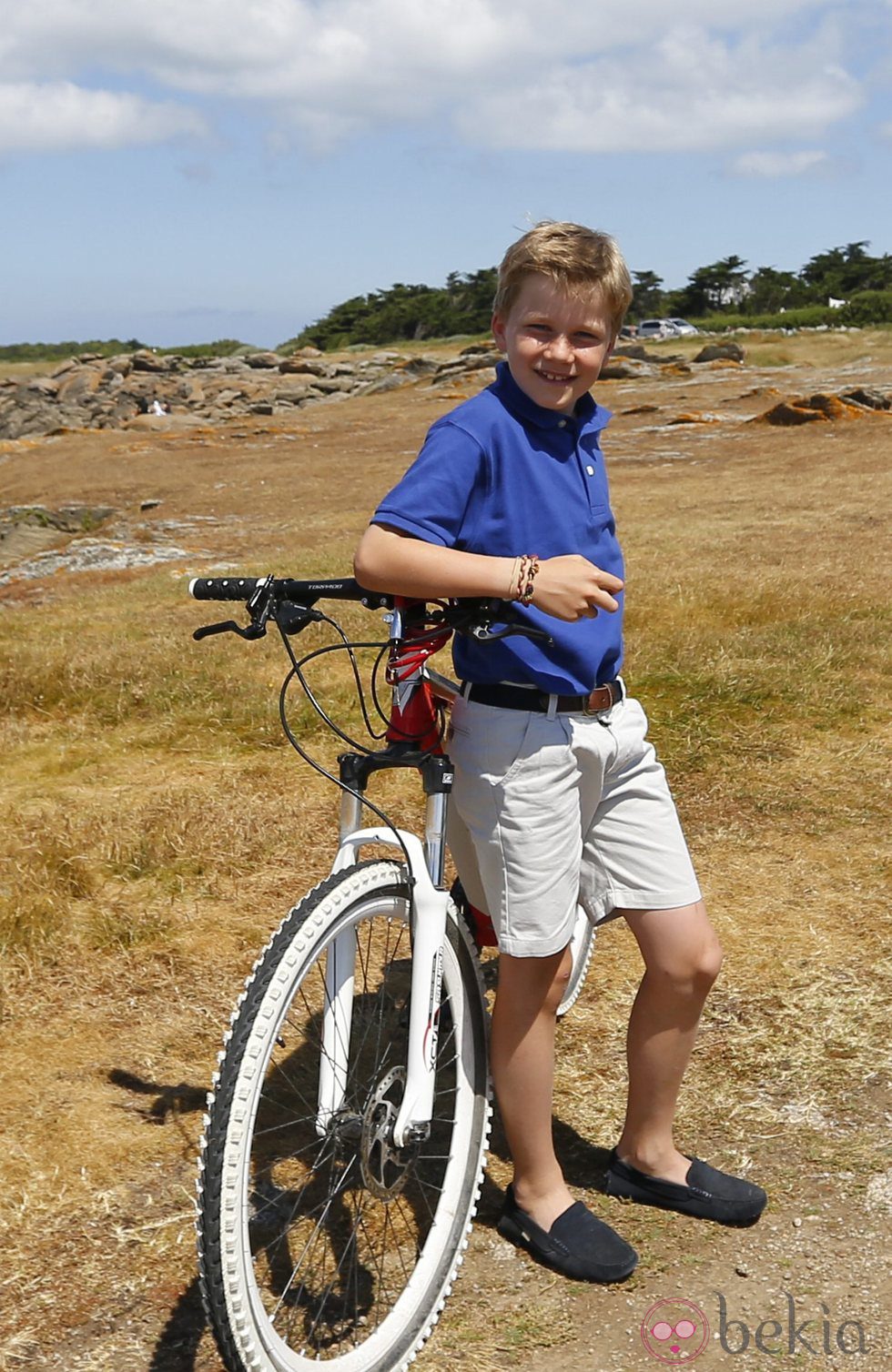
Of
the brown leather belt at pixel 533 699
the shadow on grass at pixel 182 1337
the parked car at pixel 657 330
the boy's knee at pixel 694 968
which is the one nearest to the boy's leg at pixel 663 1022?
the boy's knee at pixel 694 968

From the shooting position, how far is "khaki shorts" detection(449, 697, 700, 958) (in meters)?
2.82

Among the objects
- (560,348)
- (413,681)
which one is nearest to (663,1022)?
(413,681)

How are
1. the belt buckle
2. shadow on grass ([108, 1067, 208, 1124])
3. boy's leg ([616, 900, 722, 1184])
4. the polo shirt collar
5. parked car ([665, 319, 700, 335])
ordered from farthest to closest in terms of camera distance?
1. parked car ([665, 319, 700, 335])
2. shadow on grass ([108, 1067, 208, 1124])
3. boy's leg ([616, 900, 722, 1184])
4. the belt buckle
5. the polo shirt collar

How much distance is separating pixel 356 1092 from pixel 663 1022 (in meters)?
0.74

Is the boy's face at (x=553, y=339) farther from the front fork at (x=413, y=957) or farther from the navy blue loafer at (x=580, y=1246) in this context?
the navy blue loafer at (x=580, y=1246)

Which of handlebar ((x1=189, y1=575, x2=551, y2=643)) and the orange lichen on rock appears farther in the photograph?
the orange lichen on rock

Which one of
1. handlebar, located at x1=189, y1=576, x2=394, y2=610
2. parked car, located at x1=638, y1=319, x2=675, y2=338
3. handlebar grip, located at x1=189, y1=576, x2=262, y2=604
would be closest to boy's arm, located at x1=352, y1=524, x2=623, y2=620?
handlebar, located at x1=189, y1=576, x2=394, y2=610

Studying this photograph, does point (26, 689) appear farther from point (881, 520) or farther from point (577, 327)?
point (881, 520)

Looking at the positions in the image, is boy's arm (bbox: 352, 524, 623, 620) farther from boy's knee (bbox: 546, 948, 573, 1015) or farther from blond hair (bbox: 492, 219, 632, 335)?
boy's knee (bbox: 546, 948, 573, 1015)

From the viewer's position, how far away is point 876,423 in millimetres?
23953

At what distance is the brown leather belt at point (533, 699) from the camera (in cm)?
283

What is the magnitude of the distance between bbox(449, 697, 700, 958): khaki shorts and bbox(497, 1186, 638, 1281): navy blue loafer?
2.21 feet

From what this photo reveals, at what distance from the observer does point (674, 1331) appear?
9.32ft

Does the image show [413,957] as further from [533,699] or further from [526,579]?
[526,579]
